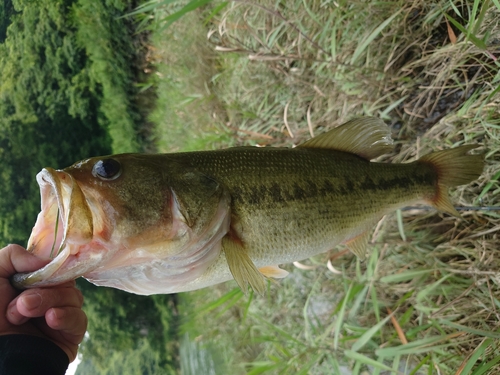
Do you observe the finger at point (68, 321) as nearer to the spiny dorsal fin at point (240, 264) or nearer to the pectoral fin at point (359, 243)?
the spiny dorsal fin at point (240, 264)

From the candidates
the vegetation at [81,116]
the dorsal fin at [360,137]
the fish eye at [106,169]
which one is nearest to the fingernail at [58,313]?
the fish eye at [106,169]

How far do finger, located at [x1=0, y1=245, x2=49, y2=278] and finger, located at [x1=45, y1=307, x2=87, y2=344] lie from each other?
136 millimetres

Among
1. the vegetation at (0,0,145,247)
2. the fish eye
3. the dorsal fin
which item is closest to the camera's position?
the fish eye

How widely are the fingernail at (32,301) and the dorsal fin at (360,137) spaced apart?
1024 mm

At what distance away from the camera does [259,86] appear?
10.7 feet

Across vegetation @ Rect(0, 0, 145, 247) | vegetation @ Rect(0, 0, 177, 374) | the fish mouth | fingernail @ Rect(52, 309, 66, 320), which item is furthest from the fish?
vegetation @ Rect(0, 0, 145, 247)

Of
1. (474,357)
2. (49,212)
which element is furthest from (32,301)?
(474,357)

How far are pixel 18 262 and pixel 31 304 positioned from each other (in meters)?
0.13

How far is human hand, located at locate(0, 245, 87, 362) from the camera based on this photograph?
3.28 ft

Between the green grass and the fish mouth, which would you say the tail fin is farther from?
the fish mouth

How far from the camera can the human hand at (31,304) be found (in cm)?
100

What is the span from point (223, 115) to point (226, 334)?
2512mm

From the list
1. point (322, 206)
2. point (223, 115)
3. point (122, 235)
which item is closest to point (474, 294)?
point (322, 206)

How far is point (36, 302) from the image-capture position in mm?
995
